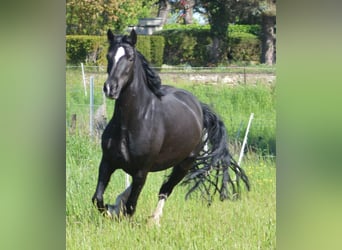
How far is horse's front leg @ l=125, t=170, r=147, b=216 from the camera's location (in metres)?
4.83

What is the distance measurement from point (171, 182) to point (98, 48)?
105 cm

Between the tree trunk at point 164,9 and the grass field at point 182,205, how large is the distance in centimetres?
46

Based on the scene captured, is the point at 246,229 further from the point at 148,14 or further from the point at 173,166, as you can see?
the point at 148,14

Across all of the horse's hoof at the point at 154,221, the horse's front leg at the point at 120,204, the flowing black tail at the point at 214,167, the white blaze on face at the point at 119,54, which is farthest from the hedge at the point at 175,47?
the horse's hoof at the point at 154,221

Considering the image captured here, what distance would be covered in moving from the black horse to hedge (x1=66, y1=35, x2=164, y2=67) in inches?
2.4

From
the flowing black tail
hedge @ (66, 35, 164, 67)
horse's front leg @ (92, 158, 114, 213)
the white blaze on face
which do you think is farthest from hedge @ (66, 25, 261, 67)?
horse's front leg @ (92, 158, 114, 213)

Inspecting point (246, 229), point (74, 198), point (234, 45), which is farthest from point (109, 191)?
point (234, 45)

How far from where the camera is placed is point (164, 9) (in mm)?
4730

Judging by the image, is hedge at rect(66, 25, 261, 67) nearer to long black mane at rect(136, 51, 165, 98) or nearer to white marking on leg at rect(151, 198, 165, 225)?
long black mane at rect(136, 51, 165, 98)

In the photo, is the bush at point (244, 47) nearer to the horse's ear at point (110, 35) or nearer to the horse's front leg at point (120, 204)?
the horse's ear at point (110, 35)

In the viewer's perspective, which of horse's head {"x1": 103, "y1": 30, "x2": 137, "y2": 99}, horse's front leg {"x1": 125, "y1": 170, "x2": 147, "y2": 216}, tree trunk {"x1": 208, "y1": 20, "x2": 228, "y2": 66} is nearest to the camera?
horse's head {"x1": 103, "y1": 30, "x2": 137, "y2": 99}

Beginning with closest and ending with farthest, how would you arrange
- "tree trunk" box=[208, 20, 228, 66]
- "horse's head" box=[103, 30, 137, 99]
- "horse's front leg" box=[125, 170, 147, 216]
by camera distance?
"horse's head" box=[103, 30, 137, 99]
"tree trunk" box=[208, 20, 228, 66]
"horse's front leg" box=[125, 170, 147, 216]

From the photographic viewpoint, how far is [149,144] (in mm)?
4777
